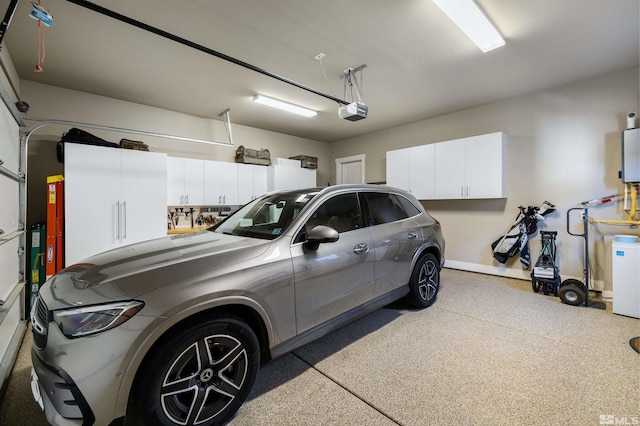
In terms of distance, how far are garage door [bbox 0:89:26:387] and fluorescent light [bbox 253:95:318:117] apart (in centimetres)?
281

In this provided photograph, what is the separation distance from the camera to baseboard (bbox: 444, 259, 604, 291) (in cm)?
379

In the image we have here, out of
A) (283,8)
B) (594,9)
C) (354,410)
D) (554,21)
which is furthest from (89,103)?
(594,9)

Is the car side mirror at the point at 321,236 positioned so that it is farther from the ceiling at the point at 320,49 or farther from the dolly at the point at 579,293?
the dolly at the point at 579,293

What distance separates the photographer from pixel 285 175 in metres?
5.98

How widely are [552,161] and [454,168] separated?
1368 mm

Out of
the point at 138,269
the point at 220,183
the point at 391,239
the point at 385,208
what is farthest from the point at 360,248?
the point at 220,183

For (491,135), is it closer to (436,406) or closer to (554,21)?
(554,21)

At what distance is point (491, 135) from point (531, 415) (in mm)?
4071

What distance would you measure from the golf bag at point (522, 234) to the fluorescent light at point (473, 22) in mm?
2686

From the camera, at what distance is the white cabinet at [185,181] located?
465cm

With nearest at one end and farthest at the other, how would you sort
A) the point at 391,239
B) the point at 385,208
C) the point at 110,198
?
1. the point at 391,239
2. the point at 385,208
3. the point at 110,198

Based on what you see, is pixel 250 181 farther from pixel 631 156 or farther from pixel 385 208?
pixel 631 156

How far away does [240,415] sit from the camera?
1603 mm

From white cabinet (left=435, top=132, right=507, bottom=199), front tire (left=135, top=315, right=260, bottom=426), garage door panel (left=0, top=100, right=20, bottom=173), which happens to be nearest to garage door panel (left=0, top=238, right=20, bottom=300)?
garage door panel (left=0, top=100, right=20, bottom=173)
